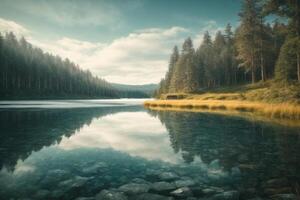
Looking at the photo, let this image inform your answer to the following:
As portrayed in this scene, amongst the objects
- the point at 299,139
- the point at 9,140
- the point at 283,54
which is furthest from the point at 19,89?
the point at 299,139

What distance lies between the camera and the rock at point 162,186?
5.79 m

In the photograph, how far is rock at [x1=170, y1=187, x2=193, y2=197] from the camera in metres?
5.41

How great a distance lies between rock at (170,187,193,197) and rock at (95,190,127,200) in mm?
1260

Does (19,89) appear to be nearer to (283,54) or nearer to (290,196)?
(283,54)

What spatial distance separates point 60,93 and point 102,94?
2003 inches

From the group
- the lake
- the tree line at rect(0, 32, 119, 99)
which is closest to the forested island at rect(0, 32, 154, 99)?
the tree line at rect(0, 32, 119, 99)

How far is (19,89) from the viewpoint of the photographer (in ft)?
237

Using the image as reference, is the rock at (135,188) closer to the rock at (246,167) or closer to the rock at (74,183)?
the rock at (74,183)

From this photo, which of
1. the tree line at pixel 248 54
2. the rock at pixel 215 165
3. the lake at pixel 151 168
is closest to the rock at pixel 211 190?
the lake at pixel 151 168

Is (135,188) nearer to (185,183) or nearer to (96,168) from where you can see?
(185,183)

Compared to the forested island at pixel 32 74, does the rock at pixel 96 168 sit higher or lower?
lower

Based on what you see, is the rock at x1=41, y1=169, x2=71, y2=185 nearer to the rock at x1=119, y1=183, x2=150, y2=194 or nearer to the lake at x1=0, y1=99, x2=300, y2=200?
the lake at x1=0, y1=99, x2=300, y2=200

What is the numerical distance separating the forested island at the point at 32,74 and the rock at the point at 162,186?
70207 mm

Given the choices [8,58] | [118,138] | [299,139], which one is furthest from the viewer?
[8,58]
